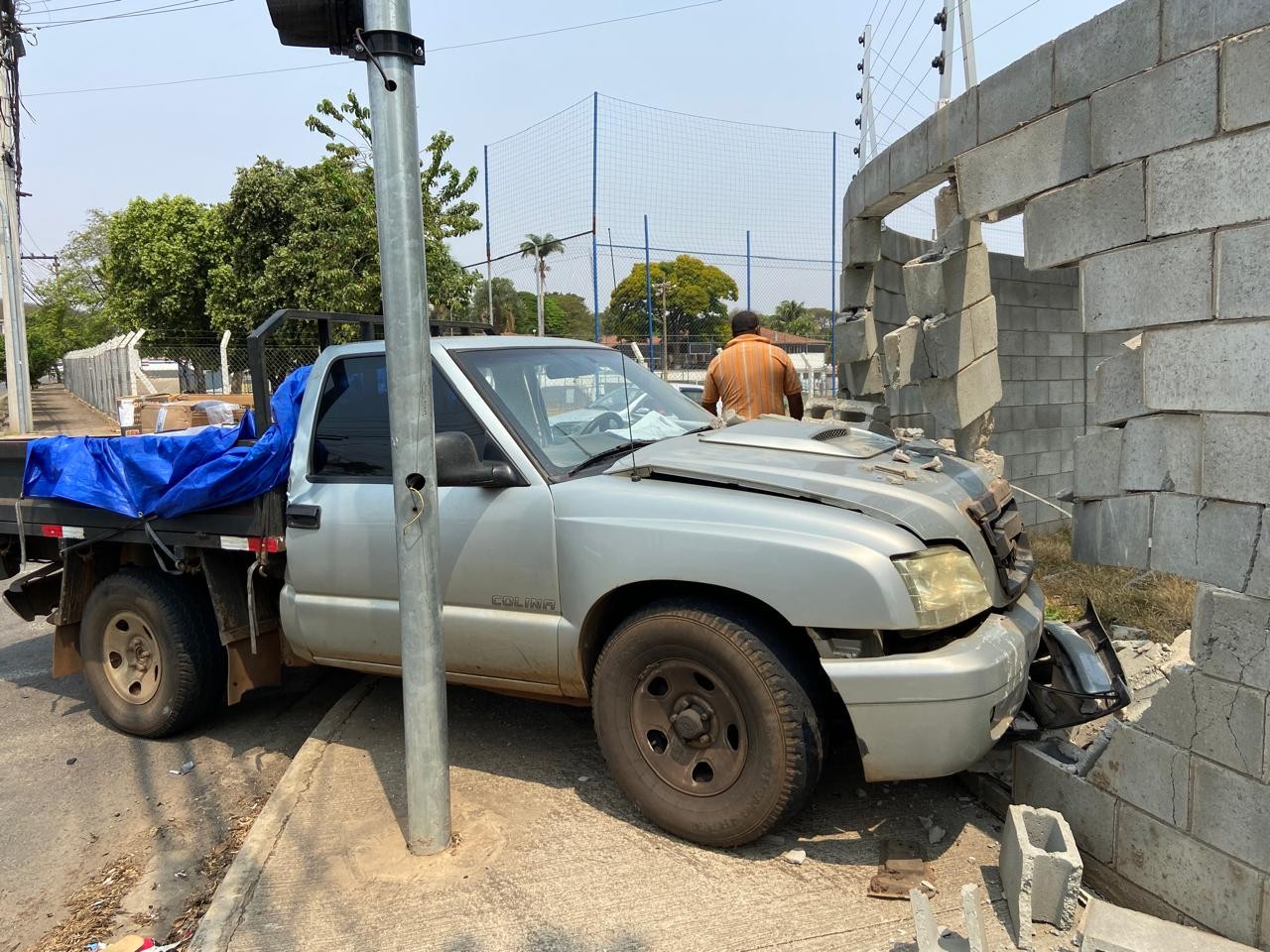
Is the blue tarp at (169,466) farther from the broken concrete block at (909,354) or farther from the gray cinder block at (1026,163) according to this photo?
the broken concrete block at (909,354)

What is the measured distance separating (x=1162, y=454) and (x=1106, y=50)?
6.67 feet

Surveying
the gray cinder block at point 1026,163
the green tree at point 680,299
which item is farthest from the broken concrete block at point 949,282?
the green tree at point 680,299

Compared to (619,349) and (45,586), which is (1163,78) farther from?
(45,586)

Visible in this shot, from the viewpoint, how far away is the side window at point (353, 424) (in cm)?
405

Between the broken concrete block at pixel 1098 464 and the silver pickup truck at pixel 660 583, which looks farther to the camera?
the broken concrete block at pixel 1098 464

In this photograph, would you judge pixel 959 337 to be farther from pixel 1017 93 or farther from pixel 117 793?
pixel 117 793

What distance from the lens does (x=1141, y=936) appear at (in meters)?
2.55

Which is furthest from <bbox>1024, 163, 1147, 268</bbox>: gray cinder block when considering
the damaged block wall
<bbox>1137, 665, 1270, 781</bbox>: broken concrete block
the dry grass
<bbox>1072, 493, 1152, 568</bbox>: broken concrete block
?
the dry grass

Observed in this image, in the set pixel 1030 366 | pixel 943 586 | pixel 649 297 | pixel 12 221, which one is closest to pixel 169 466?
pixel 943 586

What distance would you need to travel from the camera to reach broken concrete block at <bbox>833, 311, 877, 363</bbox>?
7.81 m

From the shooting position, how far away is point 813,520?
3004 millimetres

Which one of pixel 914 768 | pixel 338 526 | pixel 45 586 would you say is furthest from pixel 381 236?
pixel 45 586

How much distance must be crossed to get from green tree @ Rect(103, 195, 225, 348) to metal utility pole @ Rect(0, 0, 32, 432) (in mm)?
10986

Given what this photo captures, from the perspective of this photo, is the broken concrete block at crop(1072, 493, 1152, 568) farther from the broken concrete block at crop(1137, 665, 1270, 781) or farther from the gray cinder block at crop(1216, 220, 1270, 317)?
the gray cinder block at crop(1216, 220, 1270, 317)
